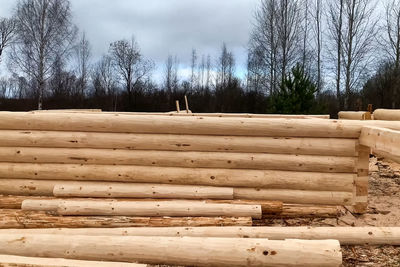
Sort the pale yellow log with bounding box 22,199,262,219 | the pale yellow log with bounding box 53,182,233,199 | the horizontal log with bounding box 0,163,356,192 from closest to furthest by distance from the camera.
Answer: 1. the pale yellow log with bounding box 22,199,262,219
2. the pale yellow log with bounding box 53,182,233,199
3. the horizontal log with bounding box 0,163,356,192

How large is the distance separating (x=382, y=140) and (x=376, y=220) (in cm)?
144

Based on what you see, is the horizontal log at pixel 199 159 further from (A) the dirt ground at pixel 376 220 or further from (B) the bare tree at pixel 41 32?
(B) the bare tree at pixel 41 32

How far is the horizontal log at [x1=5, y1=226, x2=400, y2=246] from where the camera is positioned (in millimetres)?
4047

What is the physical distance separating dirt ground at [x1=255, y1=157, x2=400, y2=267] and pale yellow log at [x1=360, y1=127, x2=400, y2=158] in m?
1.12

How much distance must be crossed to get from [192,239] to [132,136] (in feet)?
6.93

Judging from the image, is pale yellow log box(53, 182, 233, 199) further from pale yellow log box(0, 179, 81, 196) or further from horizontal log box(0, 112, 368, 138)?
horizontal log box(0, 112, 368, 138)

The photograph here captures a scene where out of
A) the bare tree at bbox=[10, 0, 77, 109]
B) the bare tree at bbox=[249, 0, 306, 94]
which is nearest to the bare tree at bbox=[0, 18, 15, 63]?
the bare tree at bbox=[10, 0, 77, 109]

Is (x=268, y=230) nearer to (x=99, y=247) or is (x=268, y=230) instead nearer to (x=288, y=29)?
(x=99, y=247)

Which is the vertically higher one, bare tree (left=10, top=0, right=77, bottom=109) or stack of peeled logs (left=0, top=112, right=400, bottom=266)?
bare tree (left=10, top=0, right=77, bottom=109)

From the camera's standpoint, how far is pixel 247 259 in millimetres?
3324

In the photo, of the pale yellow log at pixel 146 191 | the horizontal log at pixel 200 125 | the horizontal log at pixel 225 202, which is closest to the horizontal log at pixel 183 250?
the horizontal log at pixel 225 202

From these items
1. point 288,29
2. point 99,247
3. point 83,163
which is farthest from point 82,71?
point 99,247

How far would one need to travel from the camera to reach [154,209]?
4.61m

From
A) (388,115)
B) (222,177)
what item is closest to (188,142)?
(222,177)
